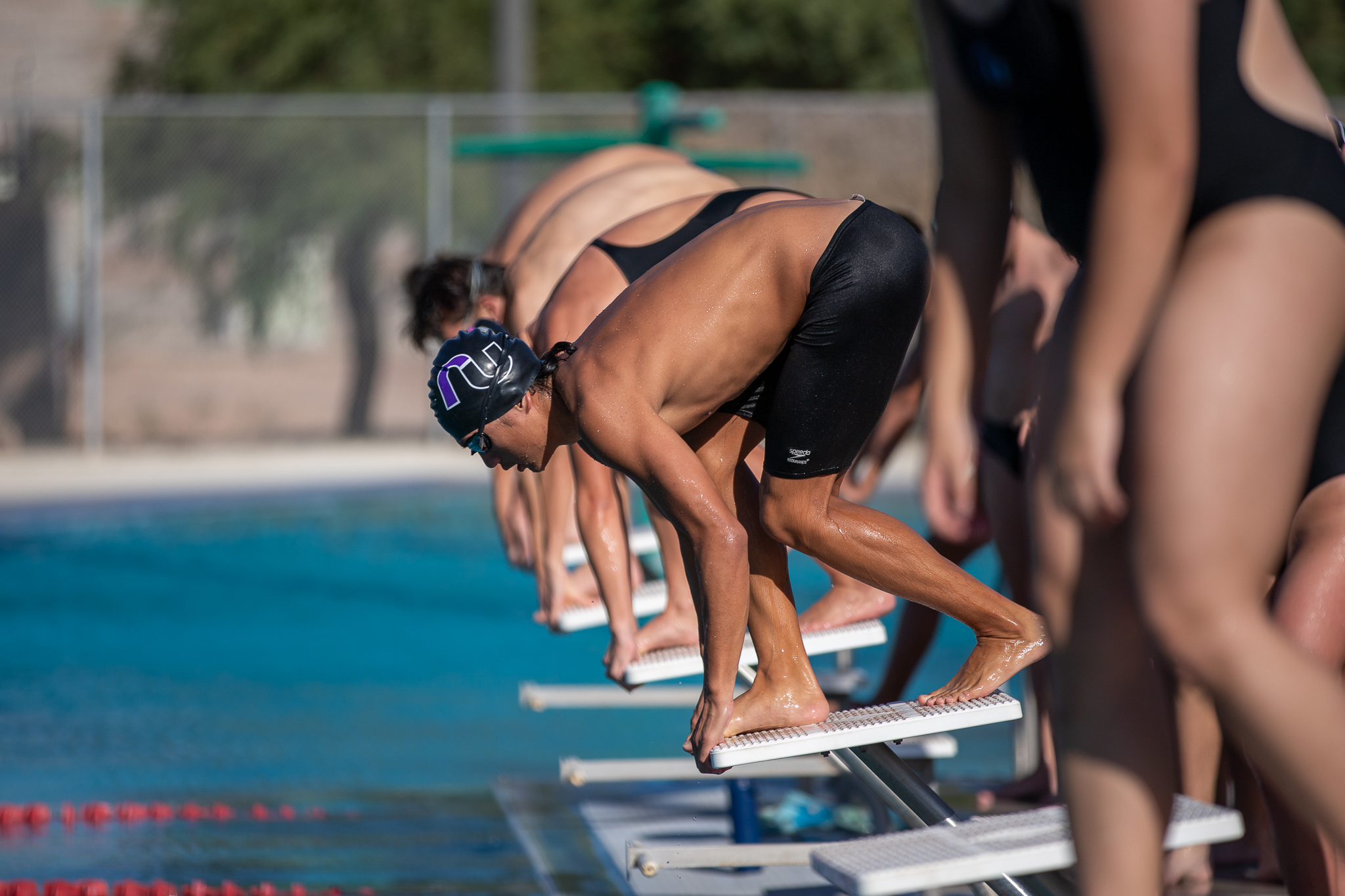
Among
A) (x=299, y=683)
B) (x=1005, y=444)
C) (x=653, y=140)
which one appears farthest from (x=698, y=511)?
(x=653, y=140)

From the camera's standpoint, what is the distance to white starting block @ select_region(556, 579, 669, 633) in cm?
411

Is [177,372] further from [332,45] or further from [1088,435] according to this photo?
[1088,435]

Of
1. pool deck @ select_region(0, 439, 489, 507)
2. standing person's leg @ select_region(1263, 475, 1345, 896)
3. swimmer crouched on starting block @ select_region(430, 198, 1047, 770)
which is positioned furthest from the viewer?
pool deck @ select_region(0, 439, 489, 507)

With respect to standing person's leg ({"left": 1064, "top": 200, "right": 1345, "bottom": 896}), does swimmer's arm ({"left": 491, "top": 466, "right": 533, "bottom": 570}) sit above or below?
below

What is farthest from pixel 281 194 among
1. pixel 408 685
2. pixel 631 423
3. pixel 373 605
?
pixel 631 423

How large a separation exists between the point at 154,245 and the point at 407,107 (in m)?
2.70

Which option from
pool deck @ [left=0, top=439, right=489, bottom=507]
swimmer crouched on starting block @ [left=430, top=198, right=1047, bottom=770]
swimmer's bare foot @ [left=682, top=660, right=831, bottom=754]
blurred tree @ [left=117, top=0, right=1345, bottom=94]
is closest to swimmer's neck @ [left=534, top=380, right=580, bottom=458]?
swimmer crouched on starting block @ [left=430, top=198, right=1047, bottom=770]

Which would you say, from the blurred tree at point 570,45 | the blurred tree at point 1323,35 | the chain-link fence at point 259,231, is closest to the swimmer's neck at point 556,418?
the chain-link fence at point 259,231

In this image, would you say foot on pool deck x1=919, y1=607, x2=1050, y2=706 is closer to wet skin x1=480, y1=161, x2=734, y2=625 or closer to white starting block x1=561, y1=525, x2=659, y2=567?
wet skin x1=480, y1=161, x2=734, y2=625

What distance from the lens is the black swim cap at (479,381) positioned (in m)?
2.90

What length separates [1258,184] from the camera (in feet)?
5.24

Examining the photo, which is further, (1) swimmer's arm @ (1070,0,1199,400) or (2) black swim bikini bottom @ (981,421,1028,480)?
(2) black swim bikini bottom @ (981,421,1028,480)

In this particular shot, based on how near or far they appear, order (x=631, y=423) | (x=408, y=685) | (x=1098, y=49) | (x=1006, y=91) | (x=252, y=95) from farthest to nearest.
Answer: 1. (x=252, y=95)
2. (x=408, y=685)
3. (x=631, y=423)
4. (x=1006, y=91)
5. (x=1098, y=49)

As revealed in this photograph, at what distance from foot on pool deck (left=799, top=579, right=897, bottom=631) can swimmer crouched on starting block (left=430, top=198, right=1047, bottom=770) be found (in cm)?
76
